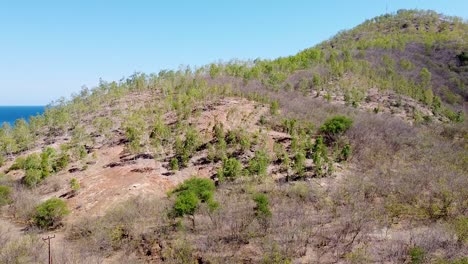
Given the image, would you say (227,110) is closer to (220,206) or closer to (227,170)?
Answer: (227,170)

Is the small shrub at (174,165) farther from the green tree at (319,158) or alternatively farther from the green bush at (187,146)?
the green tree at (319,158)

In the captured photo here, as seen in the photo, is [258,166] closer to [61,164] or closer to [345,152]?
[345,152]

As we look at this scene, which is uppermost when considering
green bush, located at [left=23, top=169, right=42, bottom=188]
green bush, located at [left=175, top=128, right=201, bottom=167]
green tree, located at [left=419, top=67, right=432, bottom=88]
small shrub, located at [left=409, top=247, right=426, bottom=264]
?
green tree, located at [left=419, top=67, right=432, bottom=88]

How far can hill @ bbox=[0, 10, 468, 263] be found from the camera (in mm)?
13750

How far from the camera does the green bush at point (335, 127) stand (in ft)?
77.4

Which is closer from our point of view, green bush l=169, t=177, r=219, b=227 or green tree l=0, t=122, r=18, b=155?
green bush l=169, t=177, r=219, b=227

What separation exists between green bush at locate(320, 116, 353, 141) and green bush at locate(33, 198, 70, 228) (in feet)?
55.9

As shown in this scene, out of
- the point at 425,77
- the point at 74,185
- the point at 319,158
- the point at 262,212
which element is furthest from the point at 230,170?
the point at 425,77

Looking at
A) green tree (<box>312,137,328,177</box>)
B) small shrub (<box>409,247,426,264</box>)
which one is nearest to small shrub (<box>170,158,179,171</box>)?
green tree (<box>312,137,328,177</box>)

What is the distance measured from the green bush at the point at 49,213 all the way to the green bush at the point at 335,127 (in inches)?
671

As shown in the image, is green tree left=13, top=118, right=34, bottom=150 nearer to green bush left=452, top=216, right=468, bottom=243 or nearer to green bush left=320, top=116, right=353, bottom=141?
green bush left=320, top=116, right=353, bottom=141

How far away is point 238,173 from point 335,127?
8392 millimetres

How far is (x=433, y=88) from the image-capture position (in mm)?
41344

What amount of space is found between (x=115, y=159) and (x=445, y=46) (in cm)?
5192
